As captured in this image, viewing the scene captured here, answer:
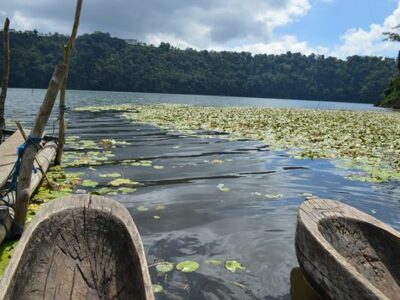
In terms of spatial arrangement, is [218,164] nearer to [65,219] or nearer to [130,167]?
[130,167]

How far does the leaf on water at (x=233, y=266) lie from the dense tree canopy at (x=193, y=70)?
297 ft

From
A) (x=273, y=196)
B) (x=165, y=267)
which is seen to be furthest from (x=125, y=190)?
(x=165, y=267)

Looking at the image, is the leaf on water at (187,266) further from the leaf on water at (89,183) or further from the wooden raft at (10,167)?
the leaf on water at (89,183)

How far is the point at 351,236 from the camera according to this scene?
4.12 m

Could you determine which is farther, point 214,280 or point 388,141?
point 388,141

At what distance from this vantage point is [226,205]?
6875 millimetres

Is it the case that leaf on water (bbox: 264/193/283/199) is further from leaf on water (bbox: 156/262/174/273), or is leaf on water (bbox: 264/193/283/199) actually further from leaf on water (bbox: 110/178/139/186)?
leaf on water (bbox: 156/262/174/273)

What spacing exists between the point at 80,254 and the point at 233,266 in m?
1.76

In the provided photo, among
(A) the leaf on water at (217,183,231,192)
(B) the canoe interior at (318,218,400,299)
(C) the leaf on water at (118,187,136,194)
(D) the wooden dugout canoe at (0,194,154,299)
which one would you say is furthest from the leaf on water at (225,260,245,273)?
(C) the leaf on water at (118,187,136,194)

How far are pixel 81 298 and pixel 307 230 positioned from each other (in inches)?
82.7

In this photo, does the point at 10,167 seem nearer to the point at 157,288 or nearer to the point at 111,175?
the point at 111,175

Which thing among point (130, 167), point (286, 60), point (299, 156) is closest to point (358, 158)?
point (299, 156)

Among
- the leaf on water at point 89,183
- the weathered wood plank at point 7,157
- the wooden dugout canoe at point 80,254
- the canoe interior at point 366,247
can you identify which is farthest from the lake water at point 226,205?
the weathered wood plank at point 7,157

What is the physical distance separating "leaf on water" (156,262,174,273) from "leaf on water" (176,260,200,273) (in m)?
0.08
